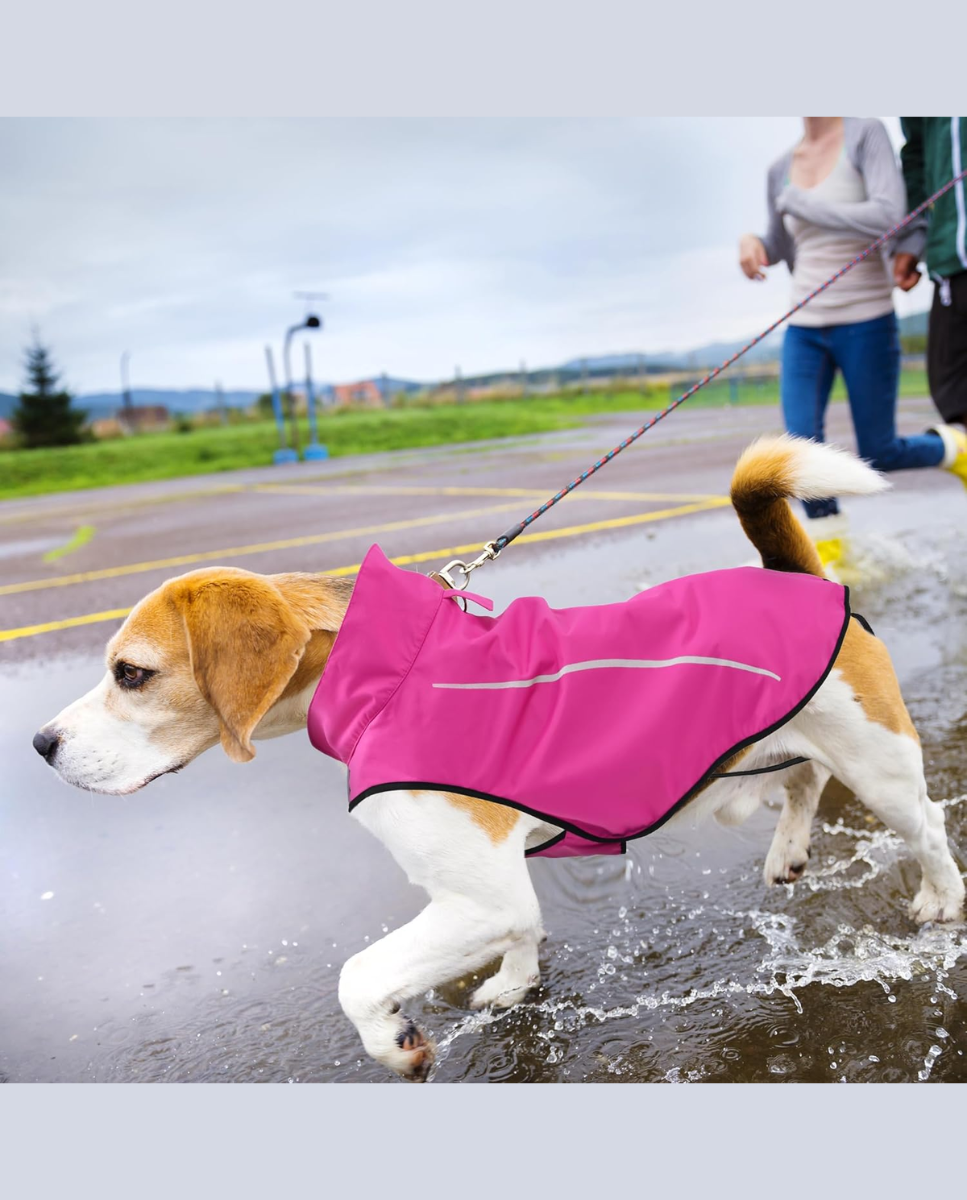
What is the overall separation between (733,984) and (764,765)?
23.1 inches

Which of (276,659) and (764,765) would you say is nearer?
(276,659)

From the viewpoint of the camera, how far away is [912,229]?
486cm

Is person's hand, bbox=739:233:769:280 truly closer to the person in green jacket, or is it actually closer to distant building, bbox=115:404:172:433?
the person in green jacket

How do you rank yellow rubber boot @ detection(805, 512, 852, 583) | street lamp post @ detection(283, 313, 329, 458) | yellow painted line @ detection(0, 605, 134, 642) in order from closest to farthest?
yellow rubber boot @ detection(805, 512, 852, 583), yellow painted line @ detection(0, 605, 134, 642), street lamp post @ detection(283, 313, 329, 458)

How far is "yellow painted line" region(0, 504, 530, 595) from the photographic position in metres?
7.91

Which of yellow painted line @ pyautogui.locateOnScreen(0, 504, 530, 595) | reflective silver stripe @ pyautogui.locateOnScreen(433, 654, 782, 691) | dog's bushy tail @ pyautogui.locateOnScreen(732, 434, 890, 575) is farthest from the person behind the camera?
yellow painted line @ pyautogui.locateOnScreen(0, 504, 530, 595)

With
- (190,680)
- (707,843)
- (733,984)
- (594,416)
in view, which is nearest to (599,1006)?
(733,984)

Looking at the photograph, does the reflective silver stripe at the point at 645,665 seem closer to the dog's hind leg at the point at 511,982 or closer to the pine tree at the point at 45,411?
the dog's hind leg at the point at 511,982

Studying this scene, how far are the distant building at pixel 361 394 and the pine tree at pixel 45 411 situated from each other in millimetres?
6273

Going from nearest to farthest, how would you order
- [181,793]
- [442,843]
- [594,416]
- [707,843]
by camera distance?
1. [442,843]
2. [707,843]
3. [181,793]
4. [594,416]

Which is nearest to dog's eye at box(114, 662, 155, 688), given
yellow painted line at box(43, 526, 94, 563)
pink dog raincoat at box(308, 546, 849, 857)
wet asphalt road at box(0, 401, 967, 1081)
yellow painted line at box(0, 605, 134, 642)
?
pink dog raincoat at box(308, 546, 849, 857)

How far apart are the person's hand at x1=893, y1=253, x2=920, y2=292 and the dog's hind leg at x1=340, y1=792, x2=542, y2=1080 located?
381 centimetres

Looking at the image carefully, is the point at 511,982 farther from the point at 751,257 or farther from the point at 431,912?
the point at 751,257

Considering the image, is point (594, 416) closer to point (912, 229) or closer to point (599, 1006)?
point (912, 229)
